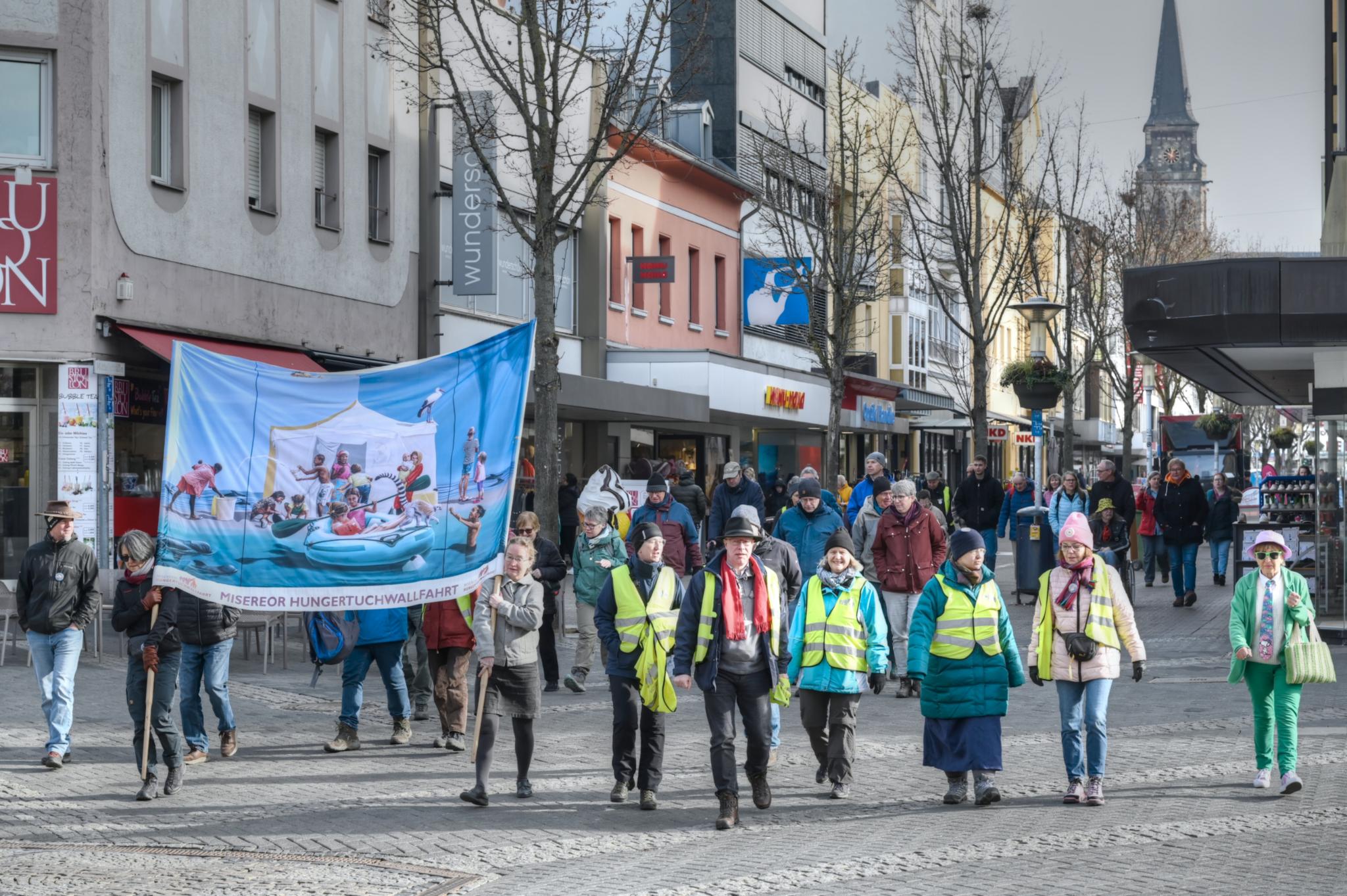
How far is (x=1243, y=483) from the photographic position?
48656 mm

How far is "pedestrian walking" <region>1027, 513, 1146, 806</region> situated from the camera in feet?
32.7

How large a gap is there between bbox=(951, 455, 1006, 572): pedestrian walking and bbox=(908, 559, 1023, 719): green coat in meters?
13.6

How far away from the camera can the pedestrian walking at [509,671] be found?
1014cm

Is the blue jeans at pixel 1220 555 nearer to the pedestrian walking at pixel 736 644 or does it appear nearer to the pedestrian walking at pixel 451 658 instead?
the pedestrian walking at pixel 451 658

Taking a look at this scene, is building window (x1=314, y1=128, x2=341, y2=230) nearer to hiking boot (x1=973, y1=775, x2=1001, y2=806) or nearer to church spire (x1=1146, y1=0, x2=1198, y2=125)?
hiking boot (x1=973, y1=775, x2=1001, y2=806)

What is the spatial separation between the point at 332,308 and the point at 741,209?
60.8 ft

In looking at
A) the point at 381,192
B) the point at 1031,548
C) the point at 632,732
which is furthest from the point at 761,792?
the point at 381,192

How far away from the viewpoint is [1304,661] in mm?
10195

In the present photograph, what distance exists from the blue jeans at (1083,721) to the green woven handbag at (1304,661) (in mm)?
1071

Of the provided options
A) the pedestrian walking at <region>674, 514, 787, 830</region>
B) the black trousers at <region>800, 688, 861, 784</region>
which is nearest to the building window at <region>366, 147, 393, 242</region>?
the black trousers at <region>800, 688, 861, 784</region>

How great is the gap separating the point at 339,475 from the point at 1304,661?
596 centimetres

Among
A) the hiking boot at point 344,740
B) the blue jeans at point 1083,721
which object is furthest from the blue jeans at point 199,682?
the blue jeans at point 1083,721

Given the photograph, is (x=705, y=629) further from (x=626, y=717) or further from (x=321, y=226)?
(x=321, y=226)

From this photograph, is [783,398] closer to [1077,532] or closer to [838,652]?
[1077,532]
